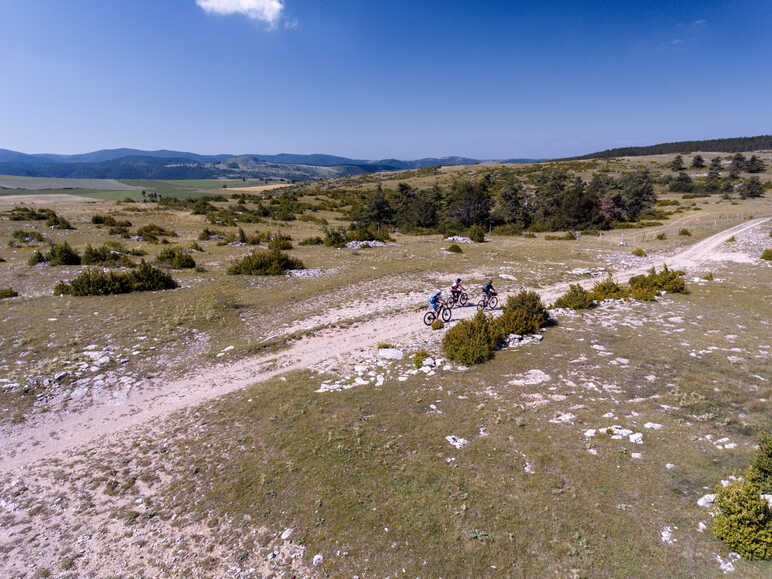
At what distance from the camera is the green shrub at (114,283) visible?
1802 cm

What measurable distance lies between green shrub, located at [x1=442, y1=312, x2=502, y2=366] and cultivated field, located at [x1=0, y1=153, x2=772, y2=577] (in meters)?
0.49

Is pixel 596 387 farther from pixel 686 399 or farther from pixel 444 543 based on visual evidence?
pixel 444 543

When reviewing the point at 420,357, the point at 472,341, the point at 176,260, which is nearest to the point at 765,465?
the point at 472,341

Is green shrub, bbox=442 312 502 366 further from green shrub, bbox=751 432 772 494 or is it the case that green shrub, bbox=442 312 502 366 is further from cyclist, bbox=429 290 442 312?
green shrub, bbox=751 432 772 494

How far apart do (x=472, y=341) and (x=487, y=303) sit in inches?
230

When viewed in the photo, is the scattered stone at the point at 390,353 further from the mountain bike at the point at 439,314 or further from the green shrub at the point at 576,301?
the green shrub at the point at 576,301

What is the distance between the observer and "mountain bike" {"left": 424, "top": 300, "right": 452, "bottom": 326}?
50.4 feet

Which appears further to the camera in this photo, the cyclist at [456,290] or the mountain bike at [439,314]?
the cyclist at [456,290]

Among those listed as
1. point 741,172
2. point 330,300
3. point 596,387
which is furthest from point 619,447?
point 741,172

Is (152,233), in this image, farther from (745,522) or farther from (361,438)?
(745,522)

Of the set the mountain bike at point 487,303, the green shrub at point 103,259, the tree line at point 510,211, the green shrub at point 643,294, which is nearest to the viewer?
the mountain bike at point 487,303

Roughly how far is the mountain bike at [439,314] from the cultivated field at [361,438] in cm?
64

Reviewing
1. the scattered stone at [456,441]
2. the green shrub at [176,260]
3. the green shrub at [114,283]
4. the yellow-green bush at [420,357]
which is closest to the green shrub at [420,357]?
the yellow-green bush at [420,357]

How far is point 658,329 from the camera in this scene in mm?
13711
